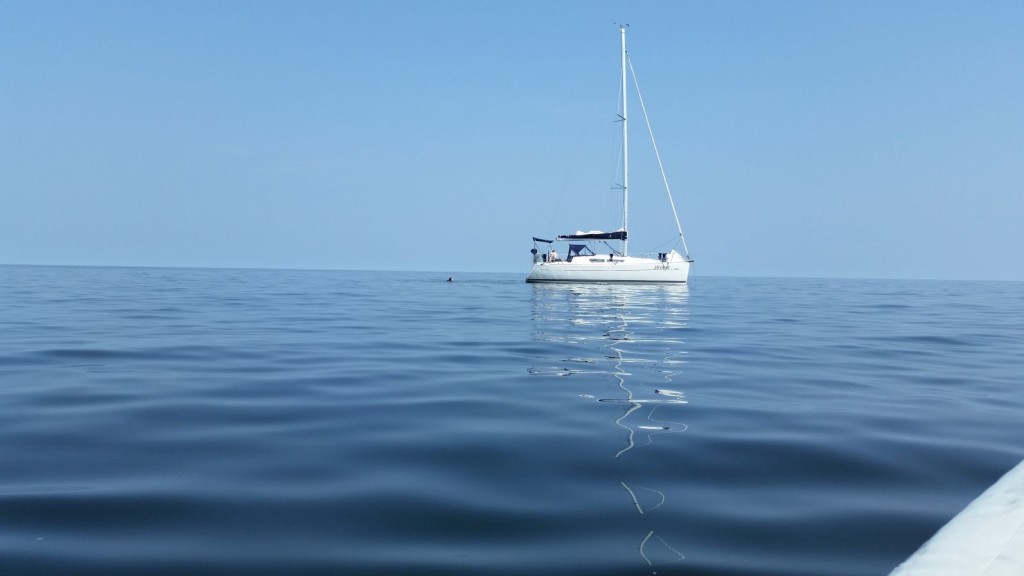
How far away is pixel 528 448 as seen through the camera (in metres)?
5.03

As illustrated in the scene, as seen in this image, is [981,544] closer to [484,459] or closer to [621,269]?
[484,459]

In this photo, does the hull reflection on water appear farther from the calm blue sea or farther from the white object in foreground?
the white object in foreground

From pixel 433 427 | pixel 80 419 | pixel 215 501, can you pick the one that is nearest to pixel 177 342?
pixel 80 419

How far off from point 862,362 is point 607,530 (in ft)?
29.1

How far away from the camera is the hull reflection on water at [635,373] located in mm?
3836

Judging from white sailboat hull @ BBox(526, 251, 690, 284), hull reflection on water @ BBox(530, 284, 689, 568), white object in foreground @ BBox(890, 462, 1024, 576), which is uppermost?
white sailboat hull @ BBox(526, 251, 690, 284)

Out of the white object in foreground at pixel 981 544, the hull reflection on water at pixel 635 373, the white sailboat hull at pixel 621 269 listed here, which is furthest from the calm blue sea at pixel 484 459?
the white sailboat hull at pixel 621 269

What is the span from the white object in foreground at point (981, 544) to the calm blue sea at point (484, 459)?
1202 mm

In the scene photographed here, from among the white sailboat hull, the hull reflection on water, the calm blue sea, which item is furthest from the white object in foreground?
the white sailboat hull

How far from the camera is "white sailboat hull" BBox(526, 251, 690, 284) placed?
43625mm

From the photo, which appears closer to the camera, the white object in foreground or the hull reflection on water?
the white object in foreground

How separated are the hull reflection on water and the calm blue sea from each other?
0.04m

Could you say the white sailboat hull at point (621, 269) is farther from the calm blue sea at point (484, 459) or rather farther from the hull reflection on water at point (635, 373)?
the calm blue sea at point (484, 459)

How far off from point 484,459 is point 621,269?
39.8 meters
